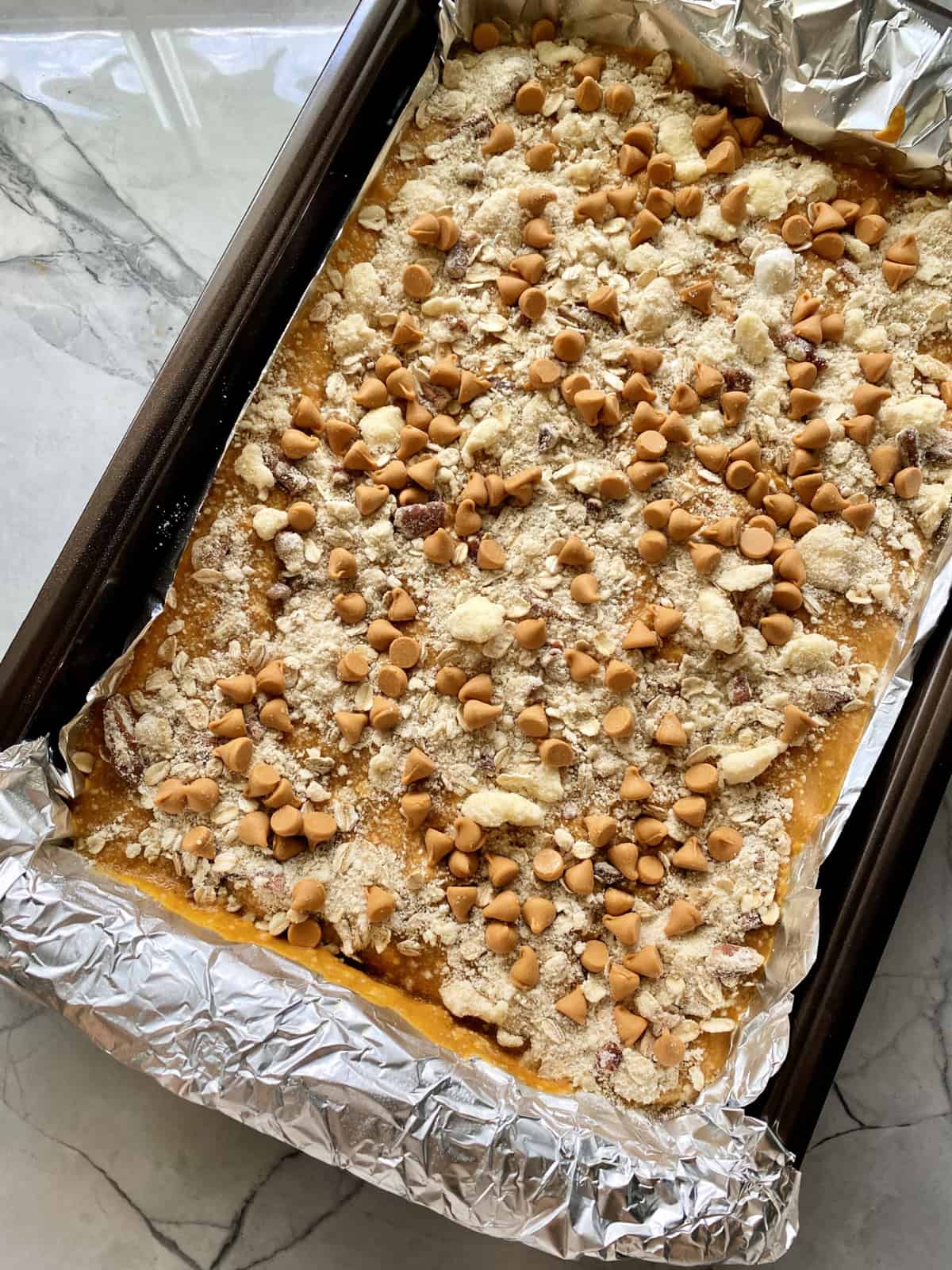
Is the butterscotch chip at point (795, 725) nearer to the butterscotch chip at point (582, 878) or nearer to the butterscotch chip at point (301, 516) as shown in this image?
the butterscotch chip at point (582, 878)

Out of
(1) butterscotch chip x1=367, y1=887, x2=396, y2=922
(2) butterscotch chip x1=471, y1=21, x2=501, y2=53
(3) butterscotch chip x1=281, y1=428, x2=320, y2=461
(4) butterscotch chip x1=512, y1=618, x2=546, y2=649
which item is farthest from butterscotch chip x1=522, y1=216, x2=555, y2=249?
(1) butterscotch chip x1=367, y1=887, x2=396, y2=922

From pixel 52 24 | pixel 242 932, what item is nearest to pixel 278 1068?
pixel 242 932

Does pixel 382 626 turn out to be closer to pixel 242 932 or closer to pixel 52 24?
pixel 242 932

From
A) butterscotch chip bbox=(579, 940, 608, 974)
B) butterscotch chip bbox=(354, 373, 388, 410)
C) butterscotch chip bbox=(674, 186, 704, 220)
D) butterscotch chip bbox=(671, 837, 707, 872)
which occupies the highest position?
butterscotch chip bbox=(674, 186, 704, 220)

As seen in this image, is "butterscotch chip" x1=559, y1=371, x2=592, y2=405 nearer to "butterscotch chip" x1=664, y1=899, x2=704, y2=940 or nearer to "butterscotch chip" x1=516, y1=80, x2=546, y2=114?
"butterscotch chip" x1=516, y1=80, x2=546, y2=114

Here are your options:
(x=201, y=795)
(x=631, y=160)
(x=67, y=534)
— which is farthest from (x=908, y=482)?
(x=67, y=534)

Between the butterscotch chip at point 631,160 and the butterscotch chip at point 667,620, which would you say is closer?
the butterscotch chip at point 667,620

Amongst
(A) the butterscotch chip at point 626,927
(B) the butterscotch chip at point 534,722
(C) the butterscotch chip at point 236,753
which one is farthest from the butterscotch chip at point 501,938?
(C) the butterscotch chip at point 236,753
